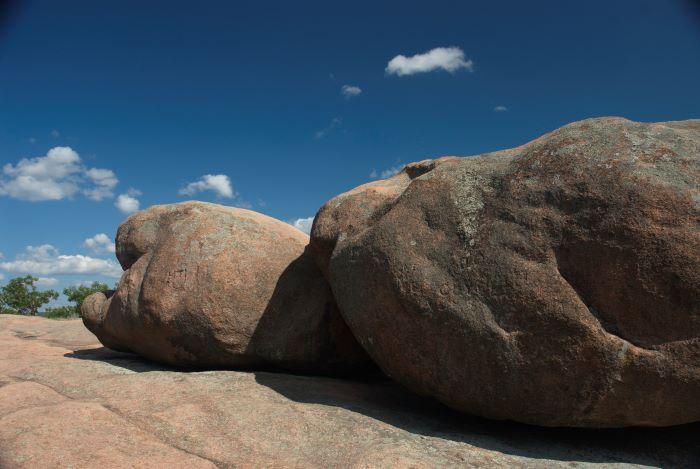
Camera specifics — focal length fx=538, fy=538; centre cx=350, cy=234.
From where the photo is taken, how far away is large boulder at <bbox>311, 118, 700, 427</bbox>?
4348mm

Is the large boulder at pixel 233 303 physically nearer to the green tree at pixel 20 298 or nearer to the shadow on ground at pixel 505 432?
the shadow on ground at pixel 505 432

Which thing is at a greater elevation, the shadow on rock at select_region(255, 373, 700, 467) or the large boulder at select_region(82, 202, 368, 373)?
the large boulder at select_region(82, 202, 368, 373)

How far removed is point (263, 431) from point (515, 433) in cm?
243

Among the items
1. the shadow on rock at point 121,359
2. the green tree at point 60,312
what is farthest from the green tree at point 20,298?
the shadow on rock at point 121,359

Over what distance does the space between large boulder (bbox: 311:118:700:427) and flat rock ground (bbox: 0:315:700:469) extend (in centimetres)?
37

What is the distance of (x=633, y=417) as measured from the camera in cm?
459

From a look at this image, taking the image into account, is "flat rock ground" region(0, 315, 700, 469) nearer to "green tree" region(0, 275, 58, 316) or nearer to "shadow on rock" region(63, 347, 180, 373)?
"shadow on rock" region(63, 347, 180, 373)

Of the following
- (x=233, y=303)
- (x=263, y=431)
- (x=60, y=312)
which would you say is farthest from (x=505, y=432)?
(x=60, y=312)

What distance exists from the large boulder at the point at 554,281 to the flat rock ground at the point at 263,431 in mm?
371

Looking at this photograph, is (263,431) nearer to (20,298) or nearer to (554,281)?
(554,281)

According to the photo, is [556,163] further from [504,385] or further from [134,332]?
[134,332]

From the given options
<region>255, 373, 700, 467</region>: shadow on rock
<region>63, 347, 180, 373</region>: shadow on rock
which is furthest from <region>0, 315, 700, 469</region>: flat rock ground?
<region>63, 347, 180, 373</region>: shadow on rock

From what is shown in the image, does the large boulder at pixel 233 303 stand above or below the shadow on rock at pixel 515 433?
above

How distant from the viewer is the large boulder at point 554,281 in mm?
4348
